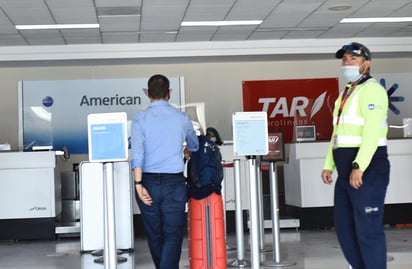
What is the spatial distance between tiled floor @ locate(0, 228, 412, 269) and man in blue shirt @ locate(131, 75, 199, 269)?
5.74 ft

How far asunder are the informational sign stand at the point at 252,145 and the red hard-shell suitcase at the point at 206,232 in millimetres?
271

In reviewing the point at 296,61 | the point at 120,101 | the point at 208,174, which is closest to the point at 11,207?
the point at 120,101

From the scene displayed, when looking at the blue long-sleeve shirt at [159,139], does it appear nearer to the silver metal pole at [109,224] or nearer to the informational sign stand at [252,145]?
the silver metal pole at [109,224]

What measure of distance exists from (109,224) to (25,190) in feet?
15.1

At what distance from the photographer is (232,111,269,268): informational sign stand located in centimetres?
531

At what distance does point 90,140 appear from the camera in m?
4.91

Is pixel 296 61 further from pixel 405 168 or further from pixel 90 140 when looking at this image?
pixel 90 140

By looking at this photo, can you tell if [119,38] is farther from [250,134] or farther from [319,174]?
[250,134]

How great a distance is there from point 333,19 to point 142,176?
5.80 m

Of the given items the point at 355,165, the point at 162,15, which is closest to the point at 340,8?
the point at 162,15

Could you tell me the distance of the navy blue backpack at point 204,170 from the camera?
5219mm

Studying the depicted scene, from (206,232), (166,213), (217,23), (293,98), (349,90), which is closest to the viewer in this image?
(349,90)

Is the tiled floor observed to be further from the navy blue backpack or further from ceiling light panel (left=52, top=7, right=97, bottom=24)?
ceiling light panel (left=52, top=7, right=97, bottom=24)

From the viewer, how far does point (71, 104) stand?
1188 cm
